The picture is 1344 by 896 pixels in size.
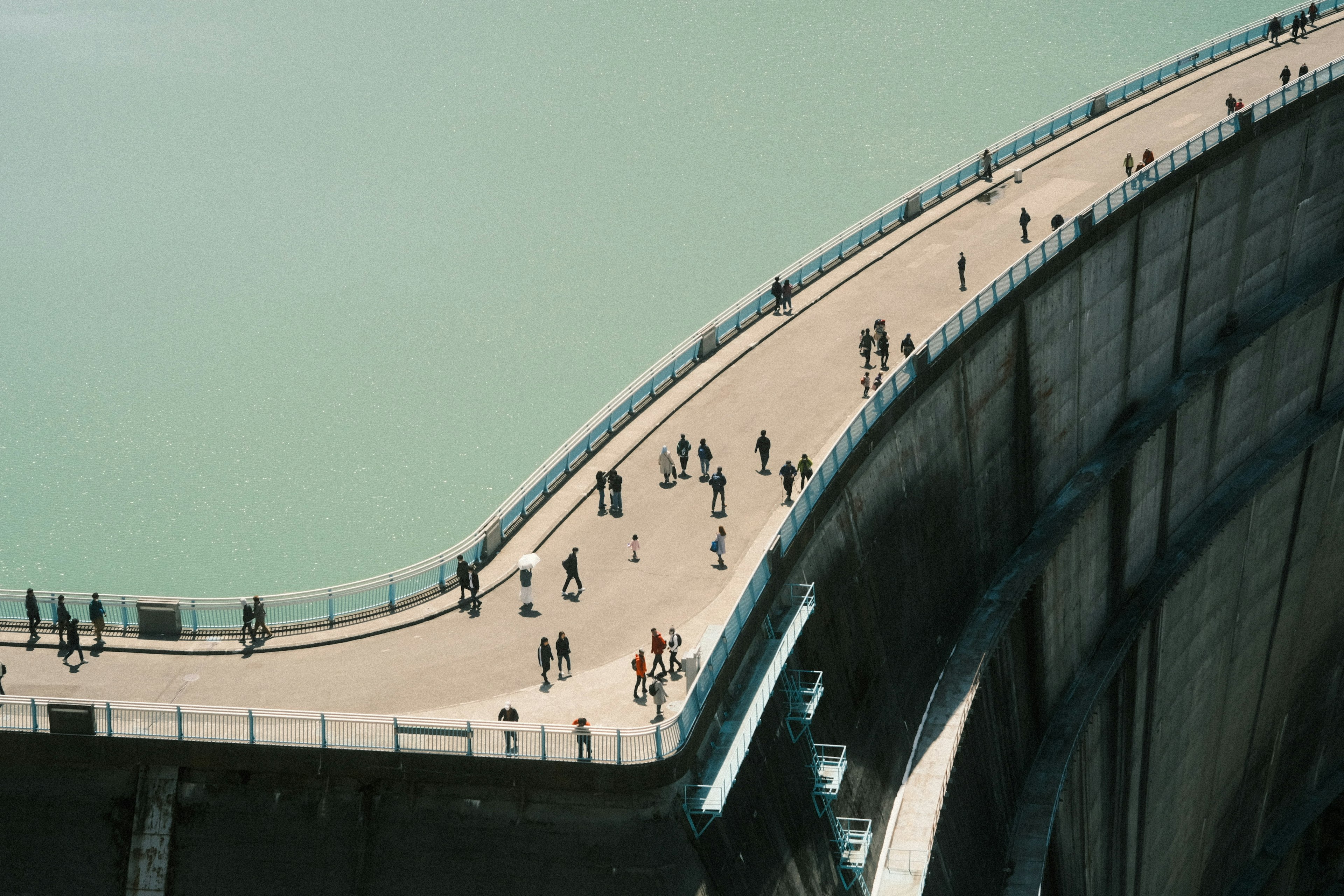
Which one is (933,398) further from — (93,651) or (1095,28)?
(1095,28)

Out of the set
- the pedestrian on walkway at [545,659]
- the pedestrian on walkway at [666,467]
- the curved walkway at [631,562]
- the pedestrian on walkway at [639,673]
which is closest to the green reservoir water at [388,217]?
the curved walkway at [631,562]

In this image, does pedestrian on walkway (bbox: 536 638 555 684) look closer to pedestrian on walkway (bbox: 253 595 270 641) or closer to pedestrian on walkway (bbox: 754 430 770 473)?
pedestrian on walkway (bbox: 253 595 270 641)

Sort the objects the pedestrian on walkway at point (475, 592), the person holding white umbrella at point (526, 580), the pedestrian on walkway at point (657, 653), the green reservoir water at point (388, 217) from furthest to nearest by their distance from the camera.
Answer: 1. the green reservoir water at point (388, 217)
2. the pedestrian on walkway at point (475, 592)
3. the person holding white umbrella at point (526, 580)
4. the pedestrian on walkway at point (657, 653)

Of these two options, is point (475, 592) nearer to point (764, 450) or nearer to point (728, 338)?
point (764, 450)

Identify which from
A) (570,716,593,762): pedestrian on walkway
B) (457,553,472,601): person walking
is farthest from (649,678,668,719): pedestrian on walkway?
(457,553,472,601): person walking

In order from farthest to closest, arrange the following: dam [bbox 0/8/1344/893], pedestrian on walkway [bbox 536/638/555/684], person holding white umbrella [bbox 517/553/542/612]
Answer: person holding white umbrella [bbox 517/553/542/612], pedestrian on walkway [bbox 536/638/555/684], dam [bbox 0/8/1344/893]

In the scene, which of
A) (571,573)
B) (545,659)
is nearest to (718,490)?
(571,573)

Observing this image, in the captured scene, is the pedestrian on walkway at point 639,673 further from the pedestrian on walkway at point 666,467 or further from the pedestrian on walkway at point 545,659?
the pedestrian on walkway at point 666,467
